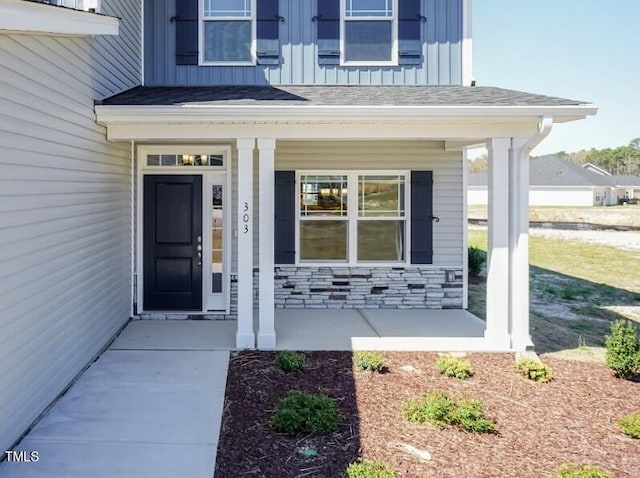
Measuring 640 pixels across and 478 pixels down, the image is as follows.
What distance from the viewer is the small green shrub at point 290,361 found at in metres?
5.45

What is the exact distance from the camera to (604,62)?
32969mm

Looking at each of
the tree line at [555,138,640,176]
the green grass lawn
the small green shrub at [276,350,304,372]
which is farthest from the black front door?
the tree line at [555,138,640,176]

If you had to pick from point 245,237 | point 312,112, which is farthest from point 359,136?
point 245,237

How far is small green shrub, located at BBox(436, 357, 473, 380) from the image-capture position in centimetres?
543

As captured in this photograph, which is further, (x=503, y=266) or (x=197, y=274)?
(x=197, y=274)

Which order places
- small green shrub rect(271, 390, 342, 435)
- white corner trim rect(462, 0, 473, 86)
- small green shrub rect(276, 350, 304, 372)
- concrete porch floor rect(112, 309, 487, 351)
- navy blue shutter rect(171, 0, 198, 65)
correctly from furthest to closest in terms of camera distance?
white corner trim rect(462, 0, 473, 86)
navy blue shutter rect(171, 0, 198, 65)
concrete porch floor rect(112, 309, 487, 351)
small green shrub rect(276, 350, 304, 372)
small green shrub rect(271, 390, 342, 435)

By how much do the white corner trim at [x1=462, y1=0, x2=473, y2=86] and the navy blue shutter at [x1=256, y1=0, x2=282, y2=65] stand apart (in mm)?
2836

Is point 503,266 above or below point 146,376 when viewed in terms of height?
above

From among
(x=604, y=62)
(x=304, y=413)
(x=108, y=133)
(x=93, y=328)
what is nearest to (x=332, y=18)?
(x=108, y=133)

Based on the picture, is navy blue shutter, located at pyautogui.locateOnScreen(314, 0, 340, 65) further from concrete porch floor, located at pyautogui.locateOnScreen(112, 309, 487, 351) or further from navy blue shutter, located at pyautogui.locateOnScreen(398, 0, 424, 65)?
concrete porch floor, located at pyautogui.locateOnScreen(112, 309, 487, 351)

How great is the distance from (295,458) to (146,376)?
88.6 inches

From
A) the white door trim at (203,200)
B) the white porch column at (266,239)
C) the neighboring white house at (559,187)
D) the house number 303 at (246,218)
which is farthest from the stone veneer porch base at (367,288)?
the neighboring white house at (559,187)

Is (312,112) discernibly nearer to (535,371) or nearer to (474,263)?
(535,371)

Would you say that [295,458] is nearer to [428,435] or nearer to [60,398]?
[428,435]
